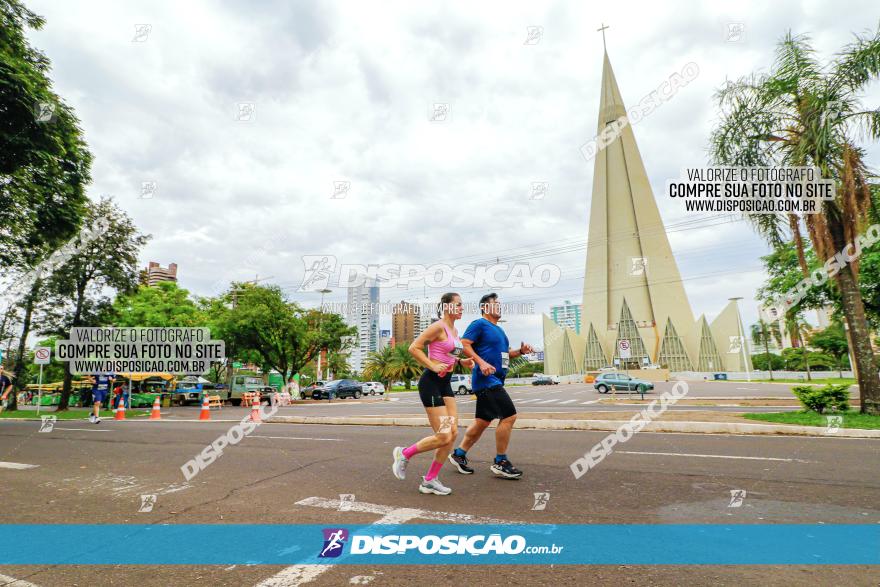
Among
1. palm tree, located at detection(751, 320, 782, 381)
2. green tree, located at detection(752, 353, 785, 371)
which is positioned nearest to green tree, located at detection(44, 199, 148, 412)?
palm tree, located at detection(751, 320, 782, 381)

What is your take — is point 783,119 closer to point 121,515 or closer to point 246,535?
point 246,535

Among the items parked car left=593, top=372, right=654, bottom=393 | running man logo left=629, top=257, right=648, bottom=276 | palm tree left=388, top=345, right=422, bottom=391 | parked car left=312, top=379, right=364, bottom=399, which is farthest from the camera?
running man logo left=629, top=257, right=648, bottom=276

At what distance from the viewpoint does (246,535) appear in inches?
134

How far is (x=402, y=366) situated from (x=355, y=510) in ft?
143

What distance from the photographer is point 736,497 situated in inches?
166

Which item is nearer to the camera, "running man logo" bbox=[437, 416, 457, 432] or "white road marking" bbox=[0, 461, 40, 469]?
"running man logo" bbox=[437, 416, 457, 432]

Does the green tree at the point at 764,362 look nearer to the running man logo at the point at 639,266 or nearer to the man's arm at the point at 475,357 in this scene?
the running man logo at the point at 639,266

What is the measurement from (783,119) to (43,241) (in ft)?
68.8

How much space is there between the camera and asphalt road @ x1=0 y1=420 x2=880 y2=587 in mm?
2684

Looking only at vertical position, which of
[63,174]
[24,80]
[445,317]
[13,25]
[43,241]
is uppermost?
[13,25]

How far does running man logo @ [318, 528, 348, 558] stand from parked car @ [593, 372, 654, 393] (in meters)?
28.8

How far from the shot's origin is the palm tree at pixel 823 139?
10555 mm

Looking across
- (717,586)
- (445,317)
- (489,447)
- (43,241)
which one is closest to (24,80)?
(43,241)

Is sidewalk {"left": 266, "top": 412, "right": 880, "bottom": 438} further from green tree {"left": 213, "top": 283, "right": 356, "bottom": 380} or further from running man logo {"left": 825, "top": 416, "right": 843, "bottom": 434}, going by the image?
green tree {"left": 213, "top": 283, "right": 356, "bottom": 380}
